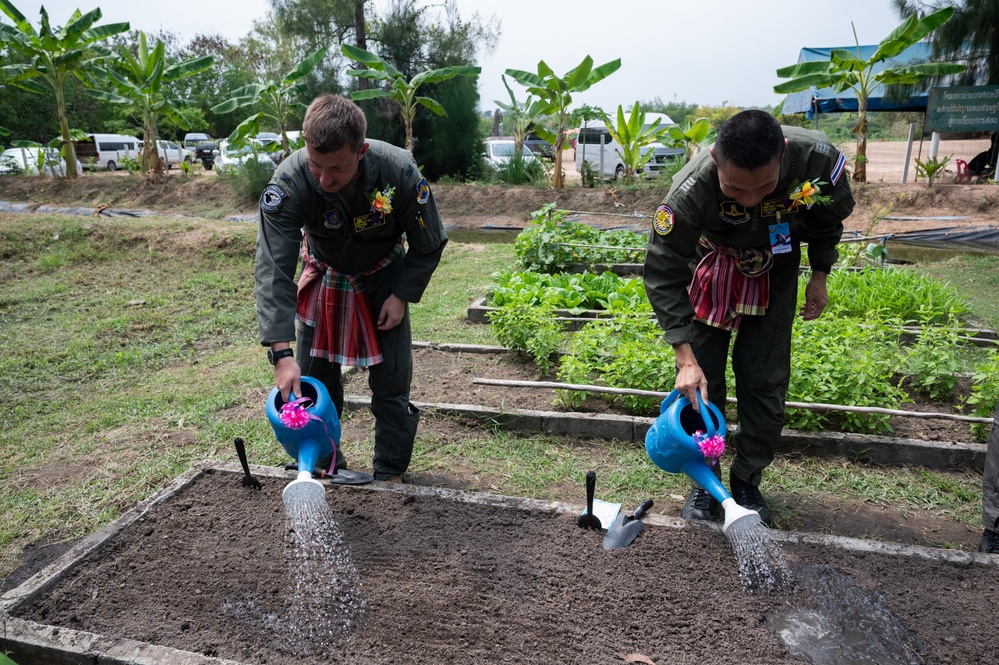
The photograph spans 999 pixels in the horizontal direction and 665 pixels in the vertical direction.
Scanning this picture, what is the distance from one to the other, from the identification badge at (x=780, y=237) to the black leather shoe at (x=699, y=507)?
1.02 meters

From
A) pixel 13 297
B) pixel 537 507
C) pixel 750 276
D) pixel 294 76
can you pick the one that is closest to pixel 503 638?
Result: pixel 537 507

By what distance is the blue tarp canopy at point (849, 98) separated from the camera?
1523 cm

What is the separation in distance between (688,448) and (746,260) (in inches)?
31.2

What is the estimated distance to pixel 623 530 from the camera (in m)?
2.51

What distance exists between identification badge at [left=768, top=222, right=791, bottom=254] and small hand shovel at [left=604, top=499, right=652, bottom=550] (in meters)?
1.06

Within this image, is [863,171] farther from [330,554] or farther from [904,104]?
[330,554]

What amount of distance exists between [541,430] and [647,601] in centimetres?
159

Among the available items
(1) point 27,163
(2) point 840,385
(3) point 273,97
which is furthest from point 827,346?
(1) point 27,163

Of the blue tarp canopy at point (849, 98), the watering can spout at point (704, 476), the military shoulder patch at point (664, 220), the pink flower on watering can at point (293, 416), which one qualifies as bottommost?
the watering can spout at point (704, 476)

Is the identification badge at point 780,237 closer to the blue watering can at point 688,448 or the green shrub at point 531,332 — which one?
the blue watering can at point 688,448

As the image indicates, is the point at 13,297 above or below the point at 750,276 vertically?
below

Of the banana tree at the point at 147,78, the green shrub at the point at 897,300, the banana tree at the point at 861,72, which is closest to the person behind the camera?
the green shrub at the point at 897,300

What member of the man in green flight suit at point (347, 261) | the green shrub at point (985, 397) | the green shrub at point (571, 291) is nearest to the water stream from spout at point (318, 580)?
the man in green flight suit at point (347, 261)

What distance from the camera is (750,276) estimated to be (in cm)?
259
